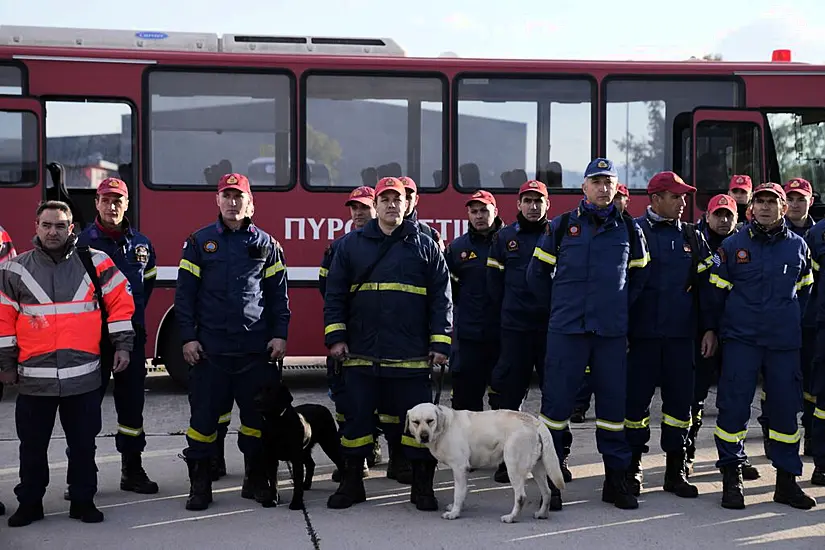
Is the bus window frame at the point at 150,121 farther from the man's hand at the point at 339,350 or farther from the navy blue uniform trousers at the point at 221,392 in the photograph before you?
the man's hand at the point at 339,350

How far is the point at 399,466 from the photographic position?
6855 millimetres

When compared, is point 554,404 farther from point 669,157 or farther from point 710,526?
point 669,157

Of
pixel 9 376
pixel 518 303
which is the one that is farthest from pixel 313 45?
pixel 9 376

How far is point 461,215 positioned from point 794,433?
516 centimetres

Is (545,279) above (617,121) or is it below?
below

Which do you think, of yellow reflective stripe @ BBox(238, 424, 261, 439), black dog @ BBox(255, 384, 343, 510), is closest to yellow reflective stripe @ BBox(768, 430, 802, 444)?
black dog @ BBox(255, 384, 343, 510)

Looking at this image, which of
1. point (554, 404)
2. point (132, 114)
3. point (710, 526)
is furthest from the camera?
point (132, 114)

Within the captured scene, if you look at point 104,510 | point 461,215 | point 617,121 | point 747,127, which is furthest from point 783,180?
point 104,510

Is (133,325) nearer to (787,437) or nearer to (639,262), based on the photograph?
(639,262)

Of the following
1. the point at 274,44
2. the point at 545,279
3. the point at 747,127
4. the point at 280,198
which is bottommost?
the point at 545,279

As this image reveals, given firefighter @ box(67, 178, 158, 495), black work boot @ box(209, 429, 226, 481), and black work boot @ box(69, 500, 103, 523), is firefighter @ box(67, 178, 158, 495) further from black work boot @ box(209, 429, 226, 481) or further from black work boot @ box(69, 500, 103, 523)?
black work boot @ box(69, 500, 103, 523)

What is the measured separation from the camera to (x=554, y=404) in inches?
247

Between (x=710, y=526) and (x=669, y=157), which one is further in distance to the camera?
(x=669, y=157)

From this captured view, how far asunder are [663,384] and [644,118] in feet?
16.9
